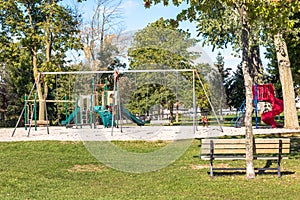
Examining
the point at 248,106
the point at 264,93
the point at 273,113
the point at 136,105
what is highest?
the point at 264,93

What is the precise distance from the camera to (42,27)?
26109 millimetres

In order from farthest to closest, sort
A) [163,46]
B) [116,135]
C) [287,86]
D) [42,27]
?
[42,27] → [287,86] → [116,135] → [163,46]

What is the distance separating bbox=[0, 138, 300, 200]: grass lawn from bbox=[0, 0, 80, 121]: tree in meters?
14.9

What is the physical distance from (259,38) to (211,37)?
7.41 feet

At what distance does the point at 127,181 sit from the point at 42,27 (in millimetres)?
19119

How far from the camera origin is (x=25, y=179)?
846cm

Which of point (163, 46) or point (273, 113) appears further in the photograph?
point (273, 113)

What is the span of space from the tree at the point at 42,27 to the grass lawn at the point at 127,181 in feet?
49.0

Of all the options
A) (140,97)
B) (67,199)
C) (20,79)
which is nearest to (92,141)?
(67,199)

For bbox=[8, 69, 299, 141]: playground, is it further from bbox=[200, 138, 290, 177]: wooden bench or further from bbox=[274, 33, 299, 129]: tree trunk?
bbox=[200, 138, 290, 177]: wooden bench

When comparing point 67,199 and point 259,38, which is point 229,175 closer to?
point 67,199

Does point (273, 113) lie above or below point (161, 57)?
below

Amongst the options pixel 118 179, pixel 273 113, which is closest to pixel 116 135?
pixel 273 113

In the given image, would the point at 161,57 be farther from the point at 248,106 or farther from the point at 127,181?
the point at 127,181
